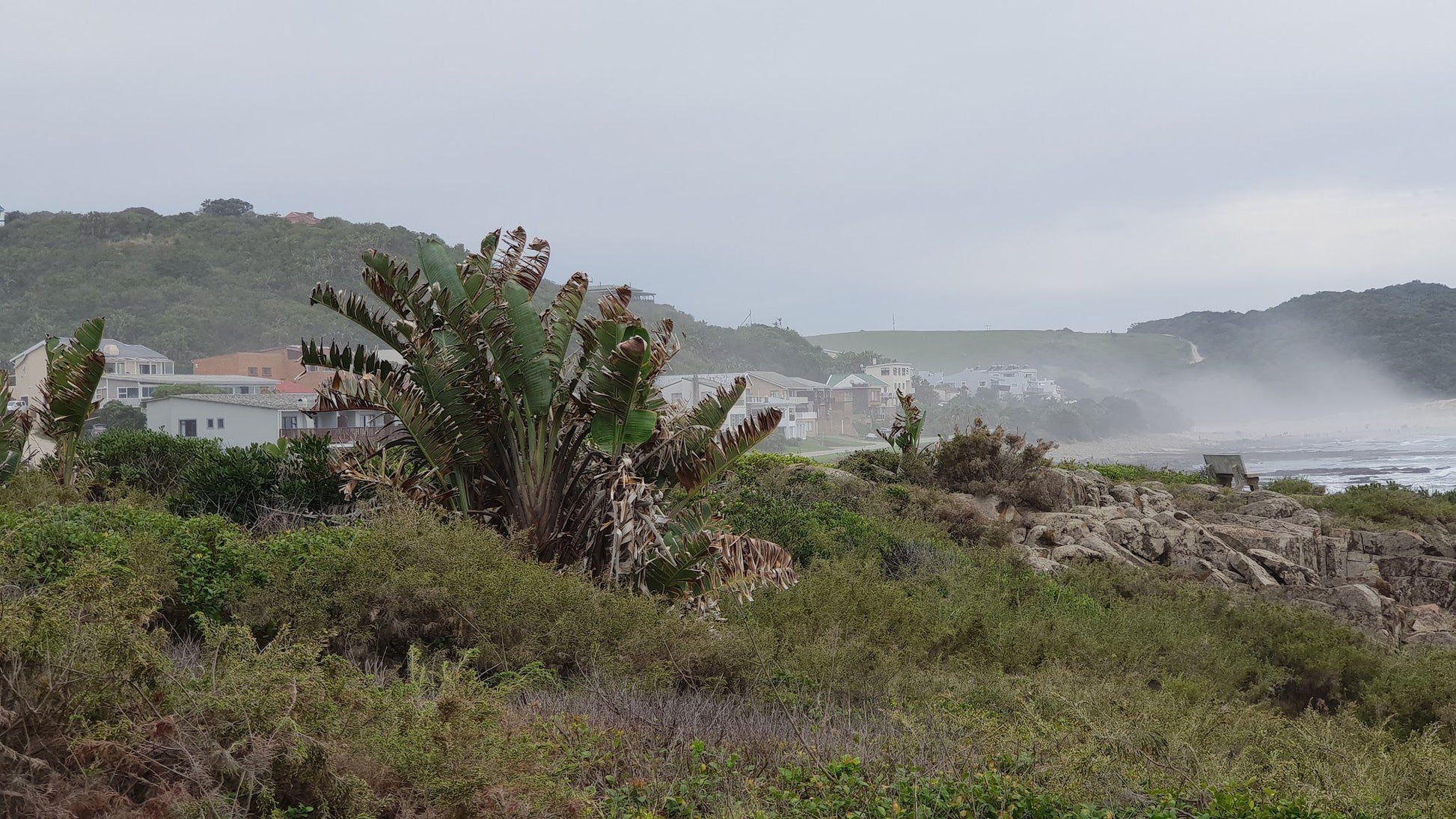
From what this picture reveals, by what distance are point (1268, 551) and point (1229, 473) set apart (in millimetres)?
7413

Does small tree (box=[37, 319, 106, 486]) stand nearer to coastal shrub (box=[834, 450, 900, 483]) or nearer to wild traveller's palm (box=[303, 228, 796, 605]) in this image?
wild traveller's palm (box=[303, 228, 796, 605])

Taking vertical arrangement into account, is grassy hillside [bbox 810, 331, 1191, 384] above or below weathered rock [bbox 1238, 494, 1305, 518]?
above

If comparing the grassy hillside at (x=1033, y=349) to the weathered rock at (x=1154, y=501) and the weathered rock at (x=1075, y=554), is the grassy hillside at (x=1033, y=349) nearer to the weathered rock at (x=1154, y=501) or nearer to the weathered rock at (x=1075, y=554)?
the weathered rock at (x=1154, y=501)

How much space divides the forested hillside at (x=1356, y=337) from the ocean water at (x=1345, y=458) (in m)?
25.5

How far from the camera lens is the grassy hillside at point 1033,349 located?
144 meters

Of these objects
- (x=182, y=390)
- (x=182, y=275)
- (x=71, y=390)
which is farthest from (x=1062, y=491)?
(x=182, y=275)

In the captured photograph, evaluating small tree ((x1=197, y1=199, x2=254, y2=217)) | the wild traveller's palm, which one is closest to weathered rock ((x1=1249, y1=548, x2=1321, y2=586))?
the wild traveller's palm

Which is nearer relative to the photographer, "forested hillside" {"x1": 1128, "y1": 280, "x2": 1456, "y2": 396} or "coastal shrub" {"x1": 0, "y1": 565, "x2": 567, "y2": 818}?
"coastal shrub" {"x1": 0, "y1": 565, "x2": 567, "y2": 818}

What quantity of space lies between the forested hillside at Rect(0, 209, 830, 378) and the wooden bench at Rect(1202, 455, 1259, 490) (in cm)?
4819

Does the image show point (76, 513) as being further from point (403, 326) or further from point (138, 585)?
point (138, 585)

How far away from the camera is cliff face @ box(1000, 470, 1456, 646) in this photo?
39.7 feet

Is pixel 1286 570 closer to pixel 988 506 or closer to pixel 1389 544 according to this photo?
pixel 1389 544

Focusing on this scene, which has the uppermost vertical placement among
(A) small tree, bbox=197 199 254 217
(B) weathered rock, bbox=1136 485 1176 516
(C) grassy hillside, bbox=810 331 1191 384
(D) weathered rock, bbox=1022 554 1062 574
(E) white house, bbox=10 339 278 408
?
(A) small tree, bbox=197 199 254 217

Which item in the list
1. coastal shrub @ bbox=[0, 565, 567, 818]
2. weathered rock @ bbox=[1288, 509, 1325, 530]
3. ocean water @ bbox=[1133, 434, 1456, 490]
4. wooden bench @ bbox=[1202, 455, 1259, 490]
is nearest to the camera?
coastal shrub @ bbox=[0, 565, 567, 818]
